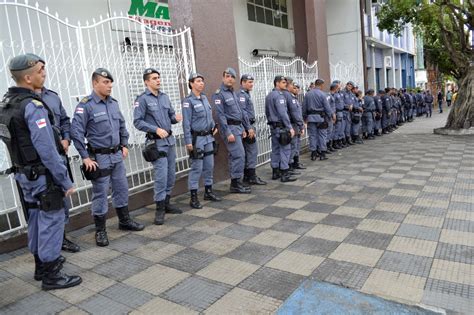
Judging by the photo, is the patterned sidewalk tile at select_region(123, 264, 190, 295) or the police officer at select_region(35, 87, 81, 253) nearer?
the patterned sidewalk tile at select_region(123, 264, 190, 295)

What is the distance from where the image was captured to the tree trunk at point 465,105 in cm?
1133

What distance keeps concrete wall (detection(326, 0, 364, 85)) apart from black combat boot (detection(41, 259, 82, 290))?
613 inches

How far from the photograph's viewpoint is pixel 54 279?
9.67ft

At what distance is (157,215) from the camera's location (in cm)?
445

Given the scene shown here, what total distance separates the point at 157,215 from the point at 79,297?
5.56 ft

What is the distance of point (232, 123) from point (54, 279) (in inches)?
131

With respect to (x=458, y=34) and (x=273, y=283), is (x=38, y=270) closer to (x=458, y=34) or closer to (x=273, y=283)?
(x=273, y=283)

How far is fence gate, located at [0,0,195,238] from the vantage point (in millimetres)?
3953

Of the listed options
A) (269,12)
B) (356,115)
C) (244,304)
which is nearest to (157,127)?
(244,304)

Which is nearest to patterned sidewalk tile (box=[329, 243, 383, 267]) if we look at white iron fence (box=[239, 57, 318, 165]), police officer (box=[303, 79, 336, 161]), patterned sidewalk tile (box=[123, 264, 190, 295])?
patterned sidewalk tile (box=[123, 264, 190, 295])

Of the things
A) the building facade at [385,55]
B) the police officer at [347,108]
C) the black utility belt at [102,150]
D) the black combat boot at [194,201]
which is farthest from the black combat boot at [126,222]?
the building facade at [385,55]

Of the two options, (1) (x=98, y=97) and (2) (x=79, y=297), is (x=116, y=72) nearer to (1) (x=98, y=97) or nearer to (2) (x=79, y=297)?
(1) (x=98, y=97)

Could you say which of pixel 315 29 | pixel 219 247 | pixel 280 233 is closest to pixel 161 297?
pixel 219 247

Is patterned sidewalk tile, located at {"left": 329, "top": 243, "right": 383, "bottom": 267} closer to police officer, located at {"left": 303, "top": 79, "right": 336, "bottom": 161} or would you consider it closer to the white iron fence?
the white iron fence
